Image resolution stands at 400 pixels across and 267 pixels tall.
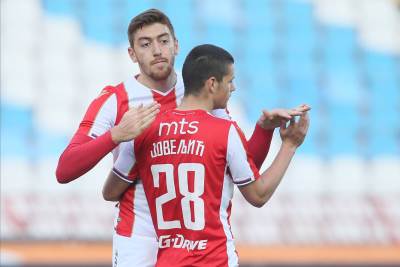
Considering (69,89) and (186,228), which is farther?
(69,89)

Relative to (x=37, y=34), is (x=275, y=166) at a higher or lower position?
lower

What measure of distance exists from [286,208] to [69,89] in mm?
4033

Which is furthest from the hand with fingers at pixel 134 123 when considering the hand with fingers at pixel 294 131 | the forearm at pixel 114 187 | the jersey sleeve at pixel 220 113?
the hand with fingers at pixel 294 131

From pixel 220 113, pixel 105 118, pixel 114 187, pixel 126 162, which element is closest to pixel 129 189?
pixel 114 187

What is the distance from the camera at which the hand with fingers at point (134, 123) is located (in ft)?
Answer: 14.3

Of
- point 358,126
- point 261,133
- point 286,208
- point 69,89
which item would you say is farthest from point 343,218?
point 261,133

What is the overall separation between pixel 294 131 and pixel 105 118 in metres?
0.99

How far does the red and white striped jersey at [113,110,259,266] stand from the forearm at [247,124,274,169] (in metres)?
0.26

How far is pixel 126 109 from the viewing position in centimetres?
485

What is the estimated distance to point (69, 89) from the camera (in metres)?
14.1

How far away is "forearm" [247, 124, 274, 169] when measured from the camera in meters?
4.84

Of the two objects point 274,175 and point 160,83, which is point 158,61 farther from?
point 274,175

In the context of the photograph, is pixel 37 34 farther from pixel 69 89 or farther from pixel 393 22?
pixel 393 22

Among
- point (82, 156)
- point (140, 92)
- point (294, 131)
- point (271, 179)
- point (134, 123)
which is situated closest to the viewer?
point (134, 123)
